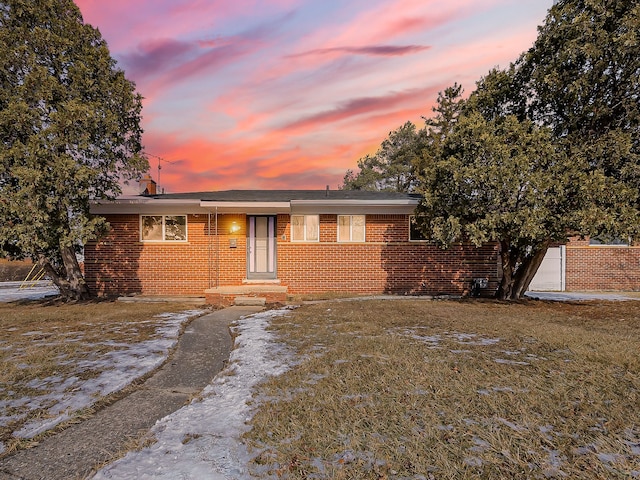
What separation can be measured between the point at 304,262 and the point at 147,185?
7714 mm

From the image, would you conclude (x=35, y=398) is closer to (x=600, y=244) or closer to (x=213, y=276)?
(x=213, y=276)

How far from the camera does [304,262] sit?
1215 cm

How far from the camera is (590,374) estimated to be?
4117 millimetres

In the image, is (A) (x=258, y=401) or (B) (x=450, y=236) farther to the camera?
(B) (x=450, y=236)

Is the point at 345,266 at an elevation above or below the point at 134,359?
above

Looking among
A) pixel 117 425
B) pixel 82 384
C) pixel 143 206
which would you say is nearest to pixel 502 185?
pixel 117 425

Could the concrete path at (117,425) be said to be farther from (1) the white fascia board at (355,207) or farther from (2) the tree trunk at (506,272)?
(2) the tree trunk at (506,272)

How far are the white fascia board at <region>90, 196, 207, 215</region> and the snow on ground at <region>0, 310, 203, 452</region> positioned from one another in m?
6.23

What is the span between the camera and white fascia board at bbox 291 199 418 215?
1164 centimetres

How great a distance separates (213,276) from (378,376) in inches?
361

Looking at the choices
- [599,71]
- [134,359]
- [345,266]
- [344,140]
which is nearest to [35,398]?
[134,359]

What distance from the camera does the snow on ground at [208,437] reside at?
2.33m

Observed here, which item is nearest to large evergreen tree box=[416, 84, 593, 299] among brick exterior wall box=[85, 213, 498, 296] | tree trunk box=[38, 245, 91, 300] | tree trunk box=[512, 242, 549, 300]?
tree trunk box=[512, 242, 549, 300]

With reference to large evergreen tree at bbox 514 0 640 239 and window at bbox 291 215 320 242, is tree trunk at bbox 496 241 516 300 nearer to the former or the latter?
large evergreen tree at bbox 514 0 640 239
